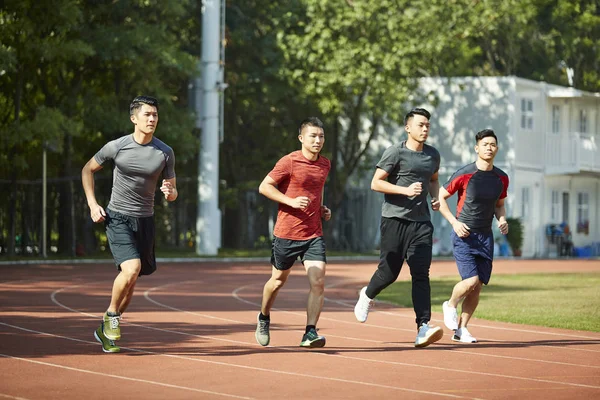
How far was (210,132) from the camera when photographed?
1633 inches

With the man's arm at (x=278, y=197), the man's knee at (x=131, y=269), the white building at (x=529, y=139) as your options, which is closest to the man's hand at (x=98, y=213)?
the man's knee at (x=131, y=269)

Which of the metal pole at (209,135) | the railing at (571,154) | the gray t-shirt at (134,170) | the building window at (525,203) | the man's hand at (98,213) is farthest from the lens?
the railing at (571,154)

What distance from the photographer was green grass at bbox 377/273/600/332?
1719 centimetres

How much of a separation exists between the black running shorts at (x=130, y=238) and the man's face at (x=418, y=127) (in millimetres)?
2773

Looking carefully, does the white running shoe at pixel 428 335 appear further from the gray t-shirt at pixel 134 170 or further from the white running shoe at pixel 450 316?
the gray t-shirt at pixel 134 170

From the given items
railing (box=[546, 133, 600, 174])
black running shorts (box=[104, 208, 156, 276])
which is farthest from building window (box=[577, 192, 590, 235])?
black running shorts (box=[104, 208, 156, 276])

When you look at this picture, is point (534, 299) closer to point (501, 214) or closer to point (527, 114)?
point (501, 214)

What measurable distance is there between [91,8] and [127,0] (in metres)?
1.15

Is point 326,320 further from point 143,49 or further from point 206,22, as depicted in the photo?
point 206,22

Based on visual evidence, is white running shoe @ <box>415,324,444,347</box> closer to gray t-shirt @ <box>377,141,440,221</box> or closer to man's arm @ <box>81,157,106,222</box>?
gray t-shirt @ <box>377,141,440,221</box>

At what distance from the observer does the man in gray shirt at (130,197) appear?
12.0m

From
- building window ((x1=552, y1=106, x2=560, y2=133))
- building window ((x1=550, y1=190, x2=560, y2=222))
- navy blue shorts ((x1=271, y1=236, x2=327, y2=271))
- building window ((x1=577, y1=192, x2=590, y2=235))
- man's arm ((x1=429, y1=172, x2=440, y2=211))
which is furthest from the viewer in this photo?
building window ((x1=577, y1=192, x2=590, y2=235))

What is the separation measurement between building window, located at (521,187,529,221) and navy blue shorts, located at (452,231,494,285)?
3949 cm

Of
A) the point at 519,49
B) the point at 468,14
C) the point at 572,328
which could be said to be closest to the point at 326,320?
the point at 572,328
